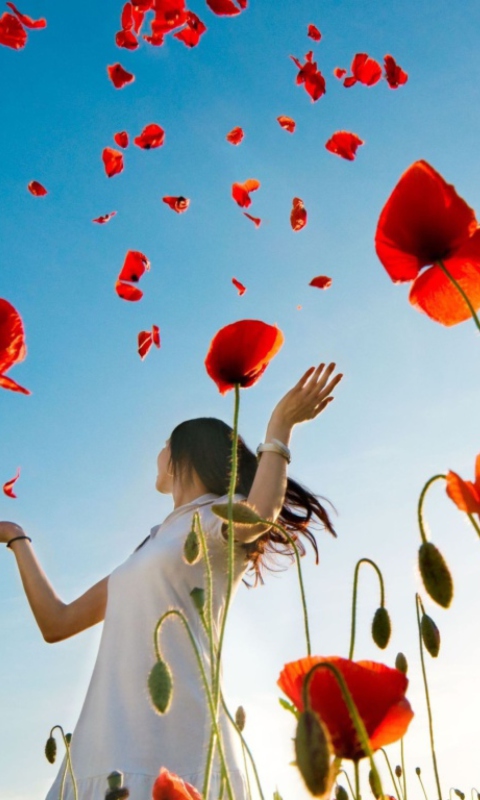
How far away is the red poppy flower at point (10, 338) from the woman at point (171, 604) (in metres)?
0.98

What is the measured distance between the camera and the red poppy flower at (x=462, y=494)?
0.91 meters

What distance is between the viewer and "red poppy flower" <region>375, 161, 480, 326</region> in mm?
1417

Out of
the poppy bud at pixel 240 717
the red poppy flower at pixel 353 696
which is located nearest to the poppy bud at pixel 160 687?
the red poppy flower at pixel 353 696

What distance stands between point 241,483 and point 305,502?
0.34 m

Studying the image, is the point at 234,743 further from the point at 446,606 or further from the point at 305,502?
the point at 446,606

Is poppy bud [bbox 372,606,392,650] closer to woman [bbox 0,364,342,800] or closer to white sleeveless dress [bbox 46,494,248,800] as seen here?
woman [bbox 0,364,342,800]

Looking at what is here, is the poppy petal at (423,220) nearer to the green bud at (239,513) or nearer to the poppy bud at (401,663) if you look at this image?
the green bud at (239,513)

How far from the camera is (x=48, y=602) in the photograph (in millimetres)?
3863

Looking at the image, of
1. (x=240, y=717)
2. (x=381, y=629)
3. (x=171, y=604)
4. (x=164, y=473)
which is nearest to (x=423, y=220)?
(x=381, y=629)

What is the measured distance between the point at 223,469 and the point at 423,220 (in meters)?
2.57

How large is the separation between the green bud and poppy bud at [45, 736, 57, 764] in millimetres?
1137

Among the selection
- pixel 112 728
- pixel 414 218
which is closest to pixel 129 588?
pixel 112 728

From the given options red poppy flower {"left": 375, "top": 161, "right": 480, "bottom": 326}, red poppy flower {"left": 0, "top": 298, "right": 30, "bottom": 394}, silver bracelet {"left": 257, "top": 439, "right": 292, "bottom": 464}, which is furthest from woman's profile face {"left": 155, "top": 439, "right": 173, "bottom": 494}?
red poppy flower {"left": 375, "top": 161, "right": 480, "bottom": 326}

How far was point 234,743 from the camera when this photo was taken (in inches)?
111
